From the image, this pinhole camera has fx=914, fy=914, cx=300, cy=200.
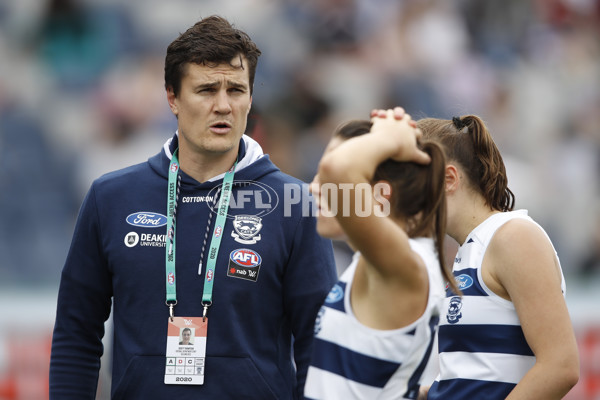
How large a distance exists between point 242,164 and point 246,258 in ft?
1.28

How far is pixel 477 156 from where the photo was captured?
10.2ft

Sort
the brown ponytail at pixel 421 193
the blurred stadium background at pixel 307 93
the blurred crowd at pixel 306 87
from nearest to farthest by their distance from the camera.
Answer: the brown ponytail at pixel 421 193 < the blurred stadium background at pixel 307 93 < the blurred crowd at pixel 306 87

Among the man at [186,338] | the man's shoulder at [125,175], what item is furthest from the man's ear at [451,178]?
the man's shoulder at [125,175]

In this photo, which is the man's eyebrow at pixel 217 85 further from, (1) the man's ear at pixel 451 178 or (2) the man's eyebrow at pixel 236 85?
(1) the man's ear at pixel 451 178

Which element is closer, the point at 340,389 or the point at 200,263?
the point at 340,389

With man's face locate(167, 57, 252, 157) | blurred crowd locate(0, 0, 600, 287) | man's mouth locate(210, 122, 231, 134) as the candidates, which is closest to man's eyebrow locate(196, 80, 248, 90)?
man's face locate(167, 57, 252, 157)

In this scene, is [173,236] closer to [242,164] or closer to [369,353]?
[242,164]

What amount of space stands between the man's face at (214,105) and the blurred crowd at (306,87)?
12.7ft

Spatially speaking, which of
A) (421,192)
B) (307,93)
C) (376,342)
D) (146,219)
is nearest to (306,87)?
(307,93)

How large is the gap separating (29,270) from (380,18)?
4735 millimetres

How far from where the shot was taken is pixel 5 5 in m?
9.26

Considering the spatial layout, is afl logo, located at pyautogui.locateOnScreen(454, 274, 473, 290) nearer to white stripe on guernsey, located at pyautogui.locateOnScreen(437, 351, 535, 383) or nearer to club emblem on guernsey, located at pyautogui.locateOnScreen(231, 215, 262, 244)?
white stripe on guernsey, located at pyautogui.locateOnScreen(437, 351, 535, 383)

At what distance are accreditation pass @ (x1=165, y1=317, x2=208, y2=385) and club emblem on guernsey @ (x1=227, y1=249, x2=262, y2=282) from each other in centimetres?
19

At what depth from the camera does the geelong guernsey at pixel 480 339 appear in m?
2.89
